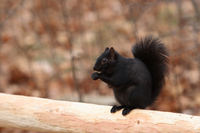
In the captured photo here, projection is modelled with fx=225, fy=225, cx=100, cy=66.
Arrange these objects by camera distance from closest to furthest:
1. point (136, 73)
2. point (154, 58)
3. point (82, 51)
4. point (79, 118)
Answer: point (79, 118)
point (136, 73)
point (154, 58)
point (82, 51)

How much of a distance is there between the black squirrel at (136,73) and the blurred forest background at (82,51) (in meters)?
1.22

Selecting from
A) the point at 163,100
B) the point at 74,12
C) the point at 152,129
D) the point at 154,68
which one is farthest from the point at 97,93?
the point at 152,129

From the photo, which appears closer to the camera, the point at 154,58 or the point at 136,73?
the point at 136,73

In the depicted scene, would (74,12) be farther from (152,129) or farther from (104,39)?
(152,129)

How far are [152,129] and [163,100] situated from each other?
2.34 meters

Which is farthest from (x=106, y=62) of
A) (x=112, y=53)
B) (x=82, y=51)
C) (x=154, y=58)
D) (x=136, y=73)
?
(x=82, y=51)

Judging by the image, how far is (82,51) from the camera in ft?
12.9

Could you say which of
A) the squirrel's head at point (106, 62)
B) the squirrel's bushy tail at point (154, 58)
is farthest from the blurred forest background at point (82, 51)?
the squirrel's head at point (106, 62)

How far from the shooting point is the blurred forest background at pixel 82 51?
351 centimetres

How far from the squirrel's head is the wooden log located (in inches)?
12.4

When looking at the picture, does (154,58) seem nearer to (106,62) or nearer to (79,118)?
(106,62)

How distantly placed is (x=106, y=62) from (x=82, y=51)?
6.95 feet

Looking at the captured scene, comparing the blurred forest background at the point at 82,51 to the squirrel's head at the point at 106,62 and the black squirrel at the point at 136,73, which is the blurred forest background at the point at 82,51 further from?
the squirrel's head at the point at 106,62

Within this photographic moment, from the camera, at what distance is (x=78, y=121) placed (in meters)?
1.68
